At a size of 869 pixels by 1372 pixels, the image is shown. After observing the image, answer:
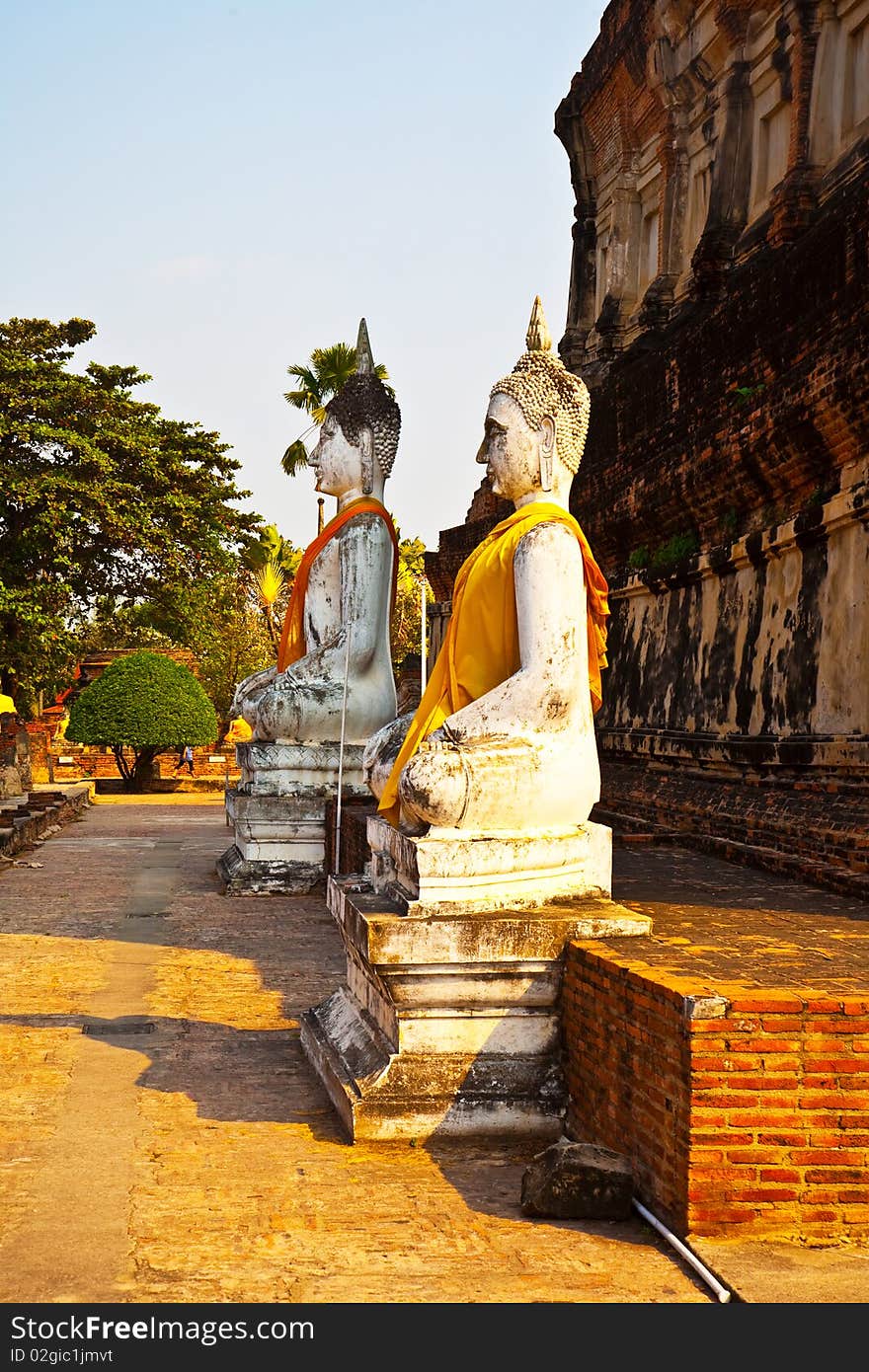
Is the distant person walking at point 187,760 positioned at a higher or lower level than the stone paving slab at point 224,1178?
higher

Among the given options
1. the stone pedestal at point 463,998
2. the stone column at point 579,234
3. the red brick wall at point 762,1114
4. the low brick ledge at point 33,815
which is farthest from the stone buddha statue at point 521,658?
the stone column at point 579,234

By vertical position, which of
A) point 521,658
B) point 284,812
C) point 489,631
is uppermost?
point 489,631

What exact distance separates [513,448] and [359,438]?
16.3ft

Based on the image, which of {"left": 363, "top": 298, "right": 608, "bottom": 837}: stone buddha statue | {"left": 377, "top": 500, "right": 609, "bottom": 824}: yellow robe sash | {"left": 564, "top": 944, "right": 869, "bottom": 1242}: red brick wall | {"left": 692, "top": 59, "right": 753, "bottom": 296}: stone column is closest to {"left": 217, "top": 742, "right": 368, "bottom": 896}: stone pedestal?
{"left": 363, "top": 298, "right": 608, "bottom": 837}: stone buddha statue

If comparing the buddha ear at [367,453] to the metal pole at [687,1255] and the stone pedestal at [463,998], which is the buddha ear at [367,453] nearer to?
the stone pedestal at [463,998]

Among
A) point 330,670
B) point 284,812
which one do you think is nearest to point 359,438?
point 330,670

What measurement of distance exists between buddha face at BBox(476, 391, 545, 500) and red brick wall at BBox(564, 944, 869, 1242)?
2.12 meters

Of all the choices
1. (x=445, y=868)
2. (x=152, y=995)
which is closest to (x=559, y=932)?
(x=445, y=868)

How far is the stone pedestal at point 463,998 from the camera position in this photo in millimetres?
4438

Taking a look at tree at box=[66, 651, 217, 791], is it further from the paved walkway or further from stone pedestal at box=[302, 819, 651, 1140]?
stone pedestal at box=[302, 819, 651, 1140]

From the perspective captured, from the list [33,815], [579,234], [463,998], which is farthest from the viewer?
[579,234]

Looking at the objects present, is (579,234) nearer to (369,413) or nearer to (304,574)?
(369,413)

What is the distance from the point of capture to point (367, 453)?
33.1 ft

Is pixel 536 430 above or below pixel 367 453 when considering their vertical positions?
below
